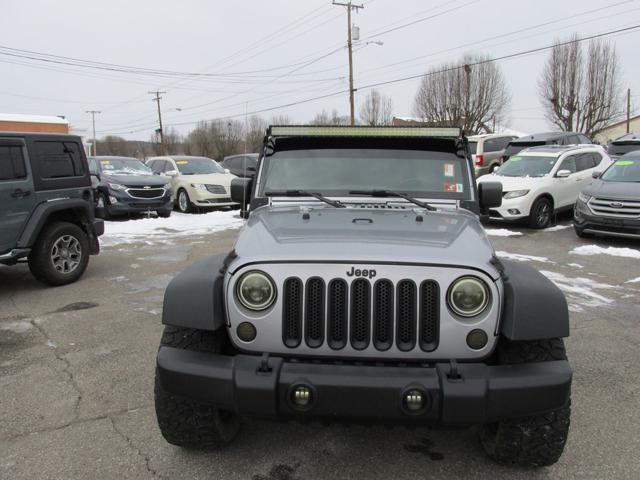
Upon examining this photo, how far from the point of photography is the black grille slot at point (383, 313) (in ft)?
7.98

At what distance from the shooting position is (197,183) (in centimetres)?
1448

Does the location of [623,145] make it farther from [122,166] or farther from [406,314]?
[406,314]

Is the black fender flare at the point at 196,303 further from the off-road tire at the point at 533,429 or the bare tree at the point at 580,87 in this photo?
the bare tree at the point at 580,87

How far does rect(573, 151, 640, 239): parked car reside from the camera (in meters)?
9.11

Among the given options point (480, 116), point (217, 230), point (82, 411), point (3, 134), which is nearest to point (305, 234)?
point (82, 411)

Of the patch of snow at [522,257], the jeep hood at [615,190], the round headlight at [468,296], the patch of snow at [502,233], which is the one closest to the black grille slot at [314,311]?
the round headlight at [468,296]

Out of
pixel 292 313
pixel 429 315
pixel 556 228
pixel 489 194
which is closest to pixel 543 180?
pixel 556 228

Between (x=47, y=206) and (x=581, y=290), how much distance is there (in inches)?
264

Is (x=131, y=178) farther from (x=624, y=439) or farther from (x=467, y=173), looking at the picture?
(x=624, y=439)

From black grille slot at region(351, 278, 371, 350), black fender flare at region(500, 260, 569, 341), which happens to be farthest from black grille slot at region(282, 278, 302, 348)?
black fender flare at region(500, 260, 569, 341)

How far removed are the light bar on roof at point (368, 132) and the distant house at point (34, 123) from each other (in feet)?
21.0

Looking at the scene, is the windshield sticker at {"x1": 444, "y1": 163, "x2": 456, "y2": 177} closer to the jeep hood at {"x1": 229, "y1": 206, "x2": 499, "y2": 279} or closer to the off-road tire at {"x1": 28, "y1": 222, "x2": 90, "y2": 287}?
the jeep hood at {"x1": 229, "y1": 206, "x2": 499, "y2": 279}

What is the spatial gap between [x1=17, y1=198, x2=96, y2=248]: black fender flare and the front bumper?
15.9 feet

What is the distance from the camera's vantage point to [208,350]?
8.63ft
